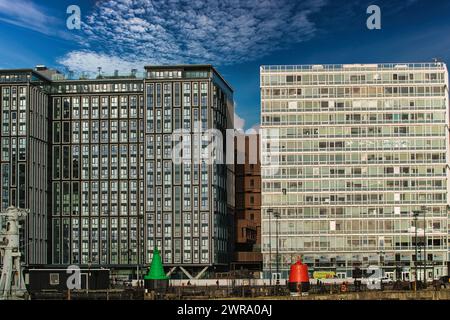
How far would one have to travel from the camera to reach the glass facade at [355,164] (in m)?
155

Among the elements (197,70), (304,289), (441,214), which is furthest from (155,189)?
(304,289)

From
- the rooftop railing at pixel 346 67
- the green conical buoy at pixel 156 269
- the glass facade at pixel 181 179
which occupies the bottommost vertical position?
the green conical buoy at pixel 156 269

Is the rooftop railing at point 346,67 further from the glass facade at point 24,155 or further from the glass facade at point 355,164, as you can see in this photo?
the glass facade at point 24,155

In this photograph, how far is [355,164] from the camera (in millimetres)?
156375

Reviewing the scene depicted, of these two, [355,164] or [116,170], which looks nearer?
[355,164]

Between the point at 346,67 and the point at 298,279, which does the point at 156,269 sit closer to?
the point at 298,279

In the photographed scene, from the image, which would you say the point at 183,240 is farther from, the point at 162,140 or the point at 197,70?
the point at 197,70

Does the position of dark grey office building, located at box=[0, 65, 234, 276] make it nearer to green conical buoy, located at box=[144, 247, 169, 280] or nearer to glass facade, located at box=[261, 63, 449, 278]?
glass facade, located at box=[261, 63, 449, 278]

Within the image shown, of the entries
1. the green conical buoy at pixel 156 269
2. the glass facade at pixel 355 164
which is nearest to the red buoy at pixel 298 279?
the green conical buoy at pixel 156 269

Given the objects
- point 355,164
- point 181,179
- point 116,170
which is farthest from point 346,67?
point 116,170

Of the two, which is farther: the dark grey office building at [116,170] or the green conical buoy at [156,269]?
the dark grey office building at [116,170]

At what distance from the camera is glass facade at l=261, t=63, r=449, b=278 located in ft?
509

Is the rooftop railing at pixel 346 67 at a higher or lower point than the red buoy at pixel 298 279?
higher

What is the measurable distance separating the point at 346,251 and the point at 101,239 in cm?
5670
